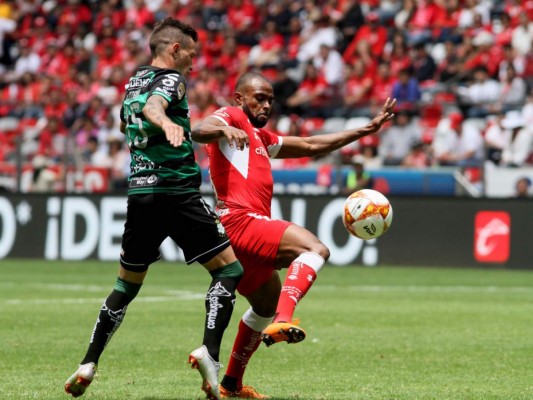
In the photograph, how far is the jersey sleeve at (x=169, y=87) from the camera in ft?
22.3

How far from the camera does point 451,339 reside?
10.9m

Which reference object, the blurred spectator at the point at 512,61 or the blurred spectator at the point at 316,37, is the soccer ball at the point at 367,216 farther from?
the blurred spectator at the point at 316,37

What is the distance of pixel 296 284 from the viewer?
728 cm

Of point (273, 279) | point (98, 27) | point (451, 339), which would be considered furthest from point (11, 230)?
point (273, 279)

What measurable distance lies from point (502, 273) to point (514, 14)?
7345 mm

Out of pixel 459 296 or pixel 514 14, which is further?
pixel 514 14

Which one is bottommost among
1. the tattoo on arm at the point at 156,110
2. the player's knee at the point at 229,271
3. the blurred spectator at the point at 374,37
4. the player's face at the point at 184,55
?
the player's knee at the point at 229,271

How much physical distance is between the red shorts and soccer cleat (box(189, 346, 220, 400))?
1.00 m

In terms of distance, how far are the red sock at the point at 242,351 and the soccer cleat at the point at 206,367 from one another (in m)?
0.96

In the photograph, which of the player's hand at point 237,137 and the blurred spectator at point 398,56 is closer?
the player's hand at point 237,137

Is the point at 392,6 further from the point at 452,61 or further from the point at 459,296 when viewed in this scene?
the point at 459,296

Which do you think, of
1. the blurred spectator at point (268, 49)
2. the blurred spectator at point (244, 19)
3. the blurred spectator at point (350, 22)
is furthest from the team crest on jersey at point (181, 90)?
the blurred spectator at point (244, 19)

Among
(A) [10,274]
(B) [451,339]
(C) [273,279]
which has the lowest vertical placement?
(A) [10,274]

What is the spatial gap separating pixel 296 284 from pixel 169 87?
1.51 meters
